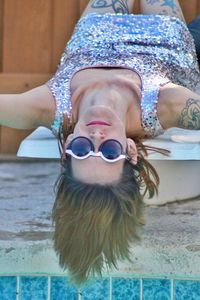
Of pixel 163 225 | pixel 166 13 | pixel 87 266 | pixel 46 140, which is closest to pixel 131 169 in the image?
pixel 87 266

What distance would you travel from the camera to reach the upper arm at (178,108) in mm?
1935

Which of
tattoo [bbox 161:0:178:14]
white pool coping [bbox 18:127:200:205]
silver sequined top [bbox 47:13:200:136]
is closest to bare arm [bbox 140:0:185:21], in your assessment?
tattoo [bbox 161:0:178:14]

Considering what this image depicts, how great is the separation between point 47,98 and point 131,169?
1.61 ft

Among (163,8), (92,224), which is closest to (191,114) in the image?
(92,224)

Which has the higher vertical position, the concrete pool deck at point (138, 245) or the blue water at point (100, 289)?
the concrete pool deck at point (138, 245)

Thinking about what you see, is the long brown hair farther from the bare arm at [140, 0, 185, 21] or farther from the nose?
the bare arm at [140, 0, 185, 21]

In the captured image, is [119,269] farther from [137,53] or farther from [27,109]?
[137,53]

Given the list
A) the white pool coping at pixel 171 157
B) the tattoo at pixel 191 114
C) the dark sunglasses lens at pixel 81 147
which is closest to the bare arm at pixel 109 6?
the white pool coping at pixel 171 157

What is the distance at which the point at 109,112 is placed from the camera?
5.54ft

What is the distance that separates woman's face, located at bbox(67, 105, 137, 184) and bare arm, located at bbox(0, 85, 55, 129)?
13.3 inches

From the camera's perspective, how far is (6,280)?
182 cm

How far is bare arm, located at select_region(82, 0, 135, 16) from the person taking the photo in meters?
A: 2.55

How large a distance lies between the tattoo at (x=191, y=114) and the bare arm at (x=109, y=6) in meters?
0.77

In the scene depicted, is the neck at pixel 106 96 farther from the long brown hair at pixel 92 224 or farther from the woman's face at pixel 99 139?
the long brown hair at pixel 92 224
